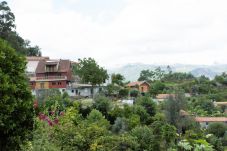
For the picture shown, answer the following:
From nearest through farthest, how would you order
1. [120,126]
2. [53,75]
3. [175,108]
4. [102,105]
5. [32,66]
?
[120,126]
[102,105]
[175,108]
[53,75]
[32,66]

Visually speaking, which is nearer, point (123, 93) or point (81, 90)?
point (123, 93)

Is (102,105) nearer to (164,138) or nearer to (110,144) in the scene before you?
(164,138)

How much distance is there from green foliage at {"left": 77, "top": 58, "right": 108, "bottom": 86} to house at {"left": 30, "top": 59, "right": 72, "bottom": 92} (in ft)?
18.8

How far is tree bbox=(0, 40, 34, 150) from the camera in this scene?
607cm

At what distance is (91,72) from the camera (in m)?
40.2

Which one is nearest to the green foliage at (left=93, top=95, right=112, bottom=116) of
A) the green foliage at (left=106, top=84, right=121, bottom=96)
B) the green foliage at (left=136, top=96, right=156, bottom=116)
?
the green foliage at (left=136, top=96, right=156, bottom=116)

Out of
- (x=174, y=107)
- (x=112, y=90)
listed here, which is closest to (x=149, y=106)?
(x=174, y=107)

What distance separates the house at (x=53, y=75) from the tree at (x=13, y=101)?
39687mm

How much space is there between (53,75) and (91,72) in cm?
784

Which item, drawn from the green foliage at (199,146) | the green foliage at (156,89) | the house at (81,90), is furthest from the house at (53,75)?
the green foliage at (199,146)

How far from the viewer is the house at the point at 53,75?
46.4m

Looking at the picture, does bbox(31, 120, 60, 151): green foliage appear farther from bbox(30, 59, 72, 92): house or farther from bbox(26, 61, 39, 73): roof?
bbox(26, 61, 39, 73): roof

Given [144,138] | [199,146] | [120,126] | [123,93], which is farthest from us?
[123,93]

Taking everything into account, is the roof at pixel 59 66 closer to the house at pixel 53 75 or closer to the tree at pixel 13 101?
the house at pixel 53 75
